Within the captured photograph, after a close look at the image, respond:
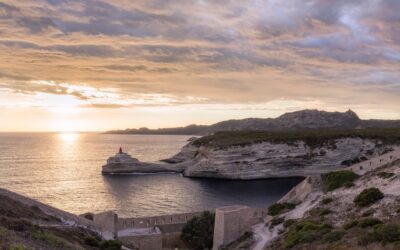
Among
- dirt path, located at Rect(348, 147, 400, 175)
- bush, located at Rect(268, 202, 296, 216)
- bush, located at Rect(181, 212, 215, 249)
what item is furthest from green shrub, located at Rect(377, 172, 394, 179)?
bush, located at Rect(181, 212, 215, 249)

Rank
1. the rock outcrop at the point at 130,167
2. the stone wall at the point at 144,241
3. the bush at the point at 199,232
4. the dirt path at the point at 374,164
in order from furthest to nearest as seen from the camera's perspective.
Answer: the rock outcrop at the point at 130,167
the dirt path at the point at 374,164
the bush at the point at 199,232
the stone wall at the point at 144,241

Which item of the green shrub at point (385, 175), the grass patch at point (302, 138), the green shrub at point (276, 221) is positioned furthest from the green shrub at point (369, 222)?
the grass patch at point (302, 138)

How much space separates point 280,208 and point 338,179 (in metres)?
5.52

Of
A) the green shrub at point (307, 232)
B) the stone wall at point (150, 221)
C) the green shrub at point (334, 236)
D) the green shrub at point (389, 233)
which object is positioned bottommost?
the stone wall at point (150, 221)

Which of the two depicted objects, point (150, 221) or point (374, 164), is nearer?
point (150, 221)

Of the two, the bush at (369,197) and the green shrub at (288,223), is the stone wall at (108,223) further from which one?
the bush at (369,197)

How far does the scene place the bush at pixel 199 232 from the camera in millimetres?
34406

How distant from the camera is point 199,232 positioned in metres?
34.8

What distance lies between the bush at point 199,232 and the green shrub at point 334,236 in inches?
494

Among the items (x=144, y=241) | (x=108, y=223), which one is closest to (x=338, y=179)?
(x=144, y=241)

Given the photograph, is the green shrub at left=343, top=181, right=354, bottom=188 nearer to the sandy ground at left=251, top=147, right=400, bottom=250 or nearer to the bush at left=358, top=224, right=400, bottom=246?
the sandy ground at left=251, top=147, right=400, bottom=250

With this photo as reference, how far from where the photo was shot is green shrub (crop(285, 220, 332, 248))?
2523 cm

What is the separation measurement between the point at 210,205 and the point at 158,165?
39577 mm

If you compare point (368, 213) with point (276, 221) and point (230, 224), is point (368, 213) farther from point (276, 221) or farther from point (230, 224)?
point (230, 224)
